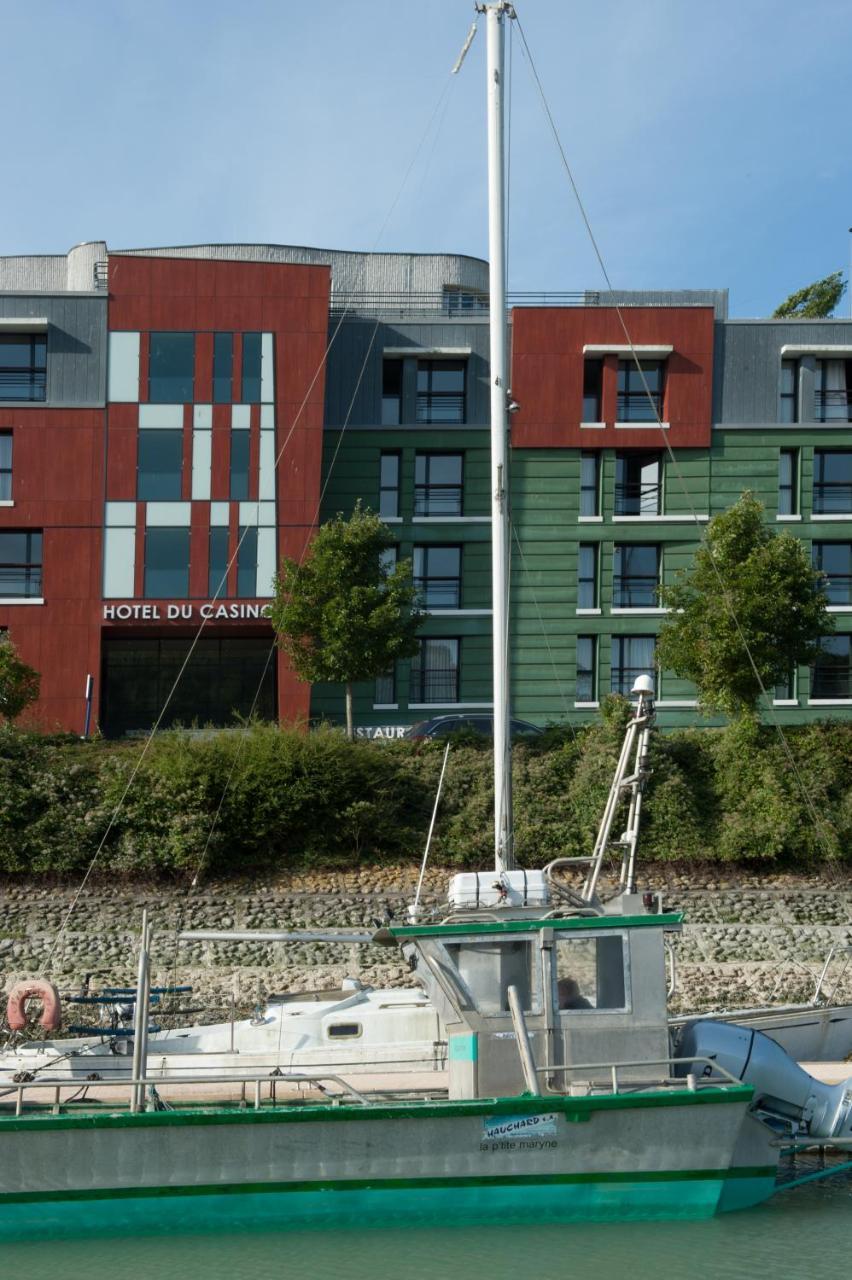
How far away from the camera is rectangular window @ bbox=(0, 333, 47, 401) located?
41312 mm

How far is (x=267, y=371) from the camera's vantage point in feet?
132

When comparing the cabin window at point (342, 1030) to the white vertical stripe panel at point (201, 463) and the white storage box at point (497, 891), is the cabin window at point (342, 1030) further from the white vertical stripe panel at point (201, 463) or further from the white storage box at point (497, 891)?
the white vertical stripe panel at point (201, 463)

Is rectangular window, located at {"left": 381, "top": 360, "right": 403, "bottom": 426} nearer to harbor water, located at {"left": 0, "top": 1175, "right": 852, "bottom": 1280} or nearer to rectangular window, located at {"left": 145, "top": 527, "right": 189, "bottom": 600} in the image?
rectangular window, located at {"left": 145, "top": 527, "right": 189, "bottom": 600}

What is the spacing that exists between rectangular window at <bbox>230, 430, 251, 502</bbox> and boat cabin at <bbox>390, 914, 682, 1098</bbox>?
1049 inches

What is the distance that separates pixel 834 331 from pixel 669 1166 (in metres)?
34.0

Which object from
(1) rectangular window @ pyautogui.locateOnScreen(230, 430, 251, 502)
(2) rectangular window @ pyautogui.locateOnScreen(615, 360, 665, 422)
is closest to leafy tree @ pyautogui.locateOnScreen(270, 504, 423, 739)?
(1) rectangular window @ pyautogui.locateOnScreen(230, 430, 251, 502)

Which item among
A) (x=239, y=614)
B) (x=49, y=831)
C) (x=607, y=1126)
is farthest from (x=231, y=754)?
(x=607, y=1126)

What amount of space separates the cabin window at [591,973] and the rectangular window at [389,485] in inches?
1125

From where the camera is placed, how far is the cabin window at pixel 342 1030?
17.8 metres

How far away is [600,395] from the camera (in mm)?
42875

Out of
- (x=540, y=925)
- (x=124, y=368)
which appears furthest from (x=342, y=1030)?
(x=124, y=368)

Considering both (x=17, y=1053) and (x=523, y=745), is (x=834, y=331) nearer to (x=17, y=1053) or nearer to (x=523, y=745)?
(x=523, y=745)

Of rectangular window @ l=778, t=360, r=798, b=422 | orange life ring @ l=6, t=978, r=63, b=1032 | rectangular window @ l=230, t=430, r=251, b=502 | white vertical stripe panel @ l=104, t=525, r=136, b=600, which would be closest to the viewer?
orange life ring @ l=6, t=978, r=63, b=1032

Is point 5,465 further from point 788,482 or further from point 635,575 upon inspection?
point 788,482
